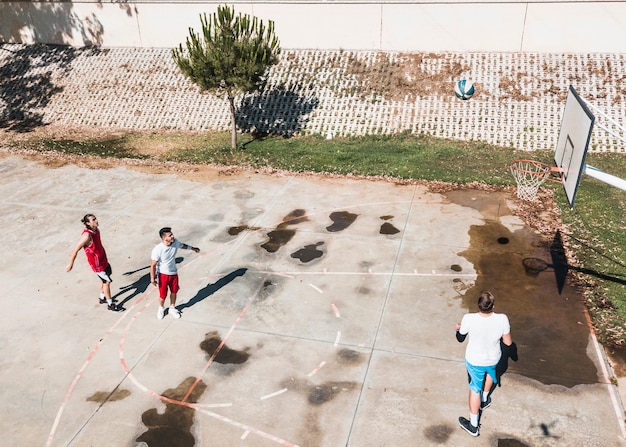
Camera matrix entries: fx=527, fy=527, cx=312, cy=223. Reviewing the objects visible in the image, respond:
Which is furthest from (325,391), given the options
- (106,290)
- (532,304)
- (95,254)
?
(95,254)

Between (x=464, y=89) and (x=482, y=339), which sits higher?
(x=482, y=339)

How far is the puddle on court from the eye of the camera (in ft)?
33.0

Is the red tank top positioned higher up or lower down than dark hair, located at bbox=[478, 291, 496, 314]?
lower down

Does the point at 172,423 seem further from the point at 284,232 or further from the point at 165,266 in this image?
the point at 284,232

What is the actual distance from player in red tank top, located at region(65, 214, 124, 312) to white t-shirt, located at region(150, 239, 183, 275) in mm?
1530

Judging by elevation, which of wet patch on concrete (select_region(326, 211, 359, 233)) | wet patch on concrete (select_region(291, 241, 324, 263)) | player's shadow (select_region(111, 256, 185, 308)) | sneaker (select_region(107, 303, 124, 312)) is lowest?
wet patch on concrete (select_region(326, 211, 359, 233))

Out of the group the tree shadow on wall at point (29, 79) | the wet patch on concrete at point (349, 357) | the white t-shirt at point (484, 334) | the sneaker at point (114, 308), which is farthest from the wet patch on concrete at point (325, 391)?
the tree shadow on wall at point (29, 79)

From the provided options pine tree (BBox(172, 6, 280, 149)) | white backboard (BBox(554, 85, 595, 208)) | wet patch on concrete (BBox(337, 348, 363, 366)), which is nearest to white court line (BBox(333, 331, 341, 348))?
wet patch on concrete (BBox(337, 348, 363, 366))

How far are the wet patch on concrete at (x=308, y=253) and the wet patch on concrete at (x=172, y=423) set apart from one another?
201 inches

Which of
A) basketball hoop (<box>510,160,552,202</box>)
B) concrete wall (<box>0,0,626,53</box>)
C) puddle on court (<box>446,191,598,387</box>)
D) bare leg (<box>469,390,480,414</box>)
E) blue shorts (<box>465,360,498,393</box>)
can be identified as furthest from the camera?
concrete wall (<box>0,0,626,53</box>)

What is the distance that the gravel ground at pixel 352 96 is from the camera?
23031 mm

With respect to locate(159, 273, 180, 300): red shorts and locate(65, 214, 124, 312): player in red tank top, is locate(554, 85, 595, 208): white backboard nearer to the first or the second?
locate(159, 273, 180, 300): red shorts

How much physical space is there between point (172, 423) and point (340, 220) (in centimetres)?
864

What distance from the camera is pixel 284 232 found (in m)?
15.5
